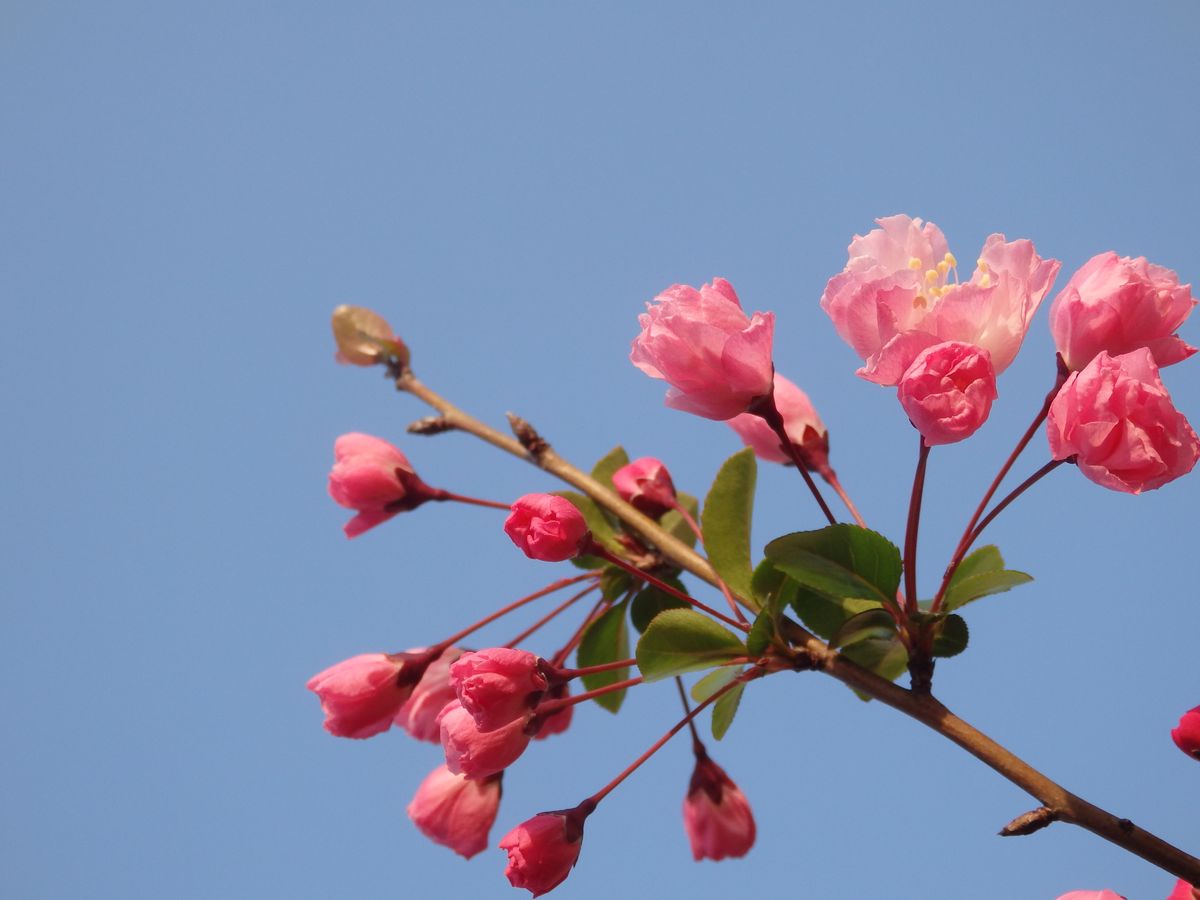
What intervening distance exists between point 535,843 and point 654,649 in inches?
7.8

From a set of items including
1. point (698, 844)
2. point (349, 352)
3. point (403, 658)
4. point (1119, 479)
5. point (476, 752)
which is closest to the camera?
point (1119, 479)

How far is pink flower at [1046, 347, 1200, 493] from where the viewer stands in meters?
0.78

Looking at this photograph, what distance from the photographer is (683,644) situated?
38.4 inches

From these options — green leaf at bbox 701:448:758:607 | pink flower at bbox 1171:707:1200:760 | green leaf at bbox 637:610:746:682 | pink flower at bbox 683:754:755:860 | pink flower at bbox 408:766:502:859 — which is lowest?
pink flower at bbox 1171:707:1200:760

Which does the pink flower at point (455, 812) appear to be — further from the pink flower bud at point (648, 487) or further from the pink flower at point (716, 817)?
the pink flower bud at point (648, 487)

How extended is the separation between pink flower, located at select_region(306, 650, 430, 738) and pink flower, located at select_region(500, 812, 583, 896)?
239mm

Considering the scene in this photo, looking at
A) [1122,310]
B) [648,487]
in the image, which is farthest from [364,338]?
[1122,310]

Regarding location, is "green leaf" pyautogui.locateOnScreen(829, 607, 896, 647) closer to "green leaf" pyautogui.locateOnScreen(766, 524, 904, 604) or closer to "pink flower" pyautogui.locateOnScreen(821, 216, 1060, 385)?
"green leaf" pyautogui.locateOnScreen(766, 524, 904, 604)

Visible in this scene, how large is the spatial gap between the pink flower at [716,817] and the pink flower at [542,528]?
43 centimetres

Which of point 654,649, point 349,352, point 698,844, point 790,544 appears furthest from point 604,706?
point 349,352

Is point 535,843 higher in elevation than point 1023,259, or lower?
lower

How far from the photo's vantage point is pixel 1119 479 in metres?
0.79

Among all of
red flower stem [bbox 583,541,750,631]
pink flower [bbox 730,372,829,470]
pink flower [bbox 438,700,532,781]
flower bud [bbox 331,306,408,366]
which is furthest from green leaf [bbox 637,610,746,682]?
flower bud [bbox 331,306,408,366]

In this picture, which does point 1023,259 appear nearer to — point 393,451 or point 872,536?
point 872,536
